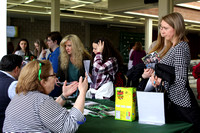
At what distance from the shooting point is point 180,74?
6.23 feet

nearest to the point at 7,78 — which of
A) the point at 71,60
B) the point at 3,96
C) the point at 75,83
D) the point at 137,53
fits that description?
the point at 3,96

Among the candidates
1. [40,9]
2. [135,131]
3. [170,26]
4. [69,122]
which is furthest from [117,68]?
[40,9]

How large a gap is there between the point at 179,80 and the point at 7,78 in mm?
1385

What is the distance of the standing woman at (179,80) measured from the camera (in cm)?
189

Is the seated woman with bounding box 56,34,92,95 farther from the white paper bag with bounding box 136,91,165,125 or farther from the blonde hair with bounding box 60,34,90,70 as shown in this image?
the white paper bag with bounding box 136,91,165,125

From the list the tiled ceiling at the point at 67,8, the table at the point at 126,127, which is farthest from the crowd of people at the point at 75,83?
the tiled ceiling at the point at 67,8

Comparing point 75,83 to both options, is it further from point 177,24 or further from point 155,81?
point 177,24

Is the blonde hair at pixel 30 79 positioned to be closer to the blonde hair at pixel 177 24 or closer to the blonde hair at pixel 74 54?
the blonde hair at pixel 177 24

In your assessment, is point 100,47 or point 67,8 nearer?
point 100,47

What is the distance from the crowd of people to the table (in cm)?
15

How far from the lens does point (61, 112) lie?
1426 mm

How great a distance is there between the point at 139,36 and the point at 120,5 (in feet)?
36.4

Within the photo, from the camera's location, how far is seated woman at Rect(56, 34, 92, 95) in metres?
3.11

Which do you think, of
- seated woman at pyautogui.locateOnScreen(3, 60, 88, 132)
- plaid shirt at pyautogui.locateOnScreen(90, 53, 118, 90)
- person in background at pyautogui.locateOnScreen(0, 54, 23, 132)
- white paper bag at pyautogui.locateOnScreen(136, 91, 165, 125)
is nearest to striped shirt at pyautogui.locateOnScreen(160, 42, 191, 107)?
white paper bag at pyautogui.locateOnScreen(136, 91, 165, 125)
